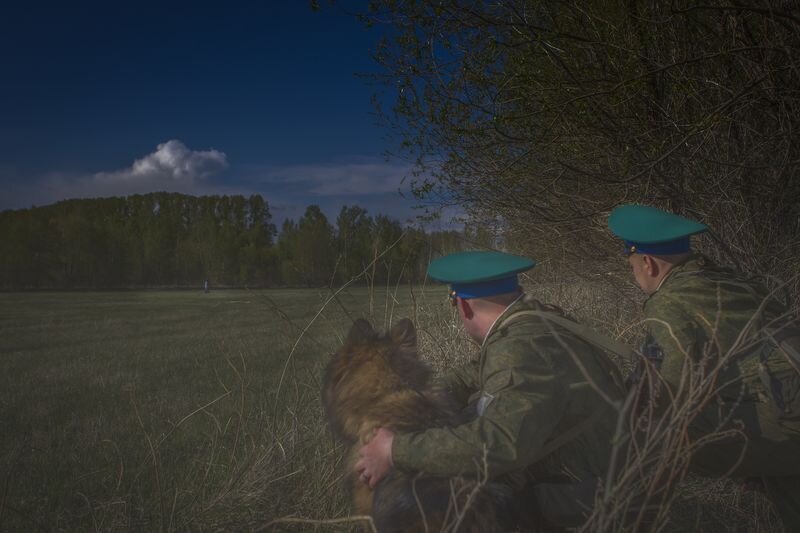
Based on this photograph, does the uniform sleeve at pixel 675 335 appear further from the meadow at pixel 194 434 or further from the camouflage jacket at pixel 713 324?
the meadow at pixel 194 434

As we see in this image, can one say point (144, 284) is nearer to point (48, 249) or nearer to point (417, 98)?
point (48, 249)

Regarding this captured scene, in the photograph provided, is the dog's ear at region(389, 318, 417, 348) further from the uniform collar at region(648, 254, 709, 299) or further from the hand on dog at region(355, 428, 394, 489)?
the uniform collar at region(648, 254, 709, 299)

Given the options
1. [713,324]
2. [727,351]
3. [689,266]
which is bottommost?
[727,351]

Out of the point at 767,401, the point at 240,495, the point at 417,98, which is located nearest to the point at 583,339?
the point at 767,401

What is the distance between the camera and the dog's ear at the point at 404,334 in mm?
2726

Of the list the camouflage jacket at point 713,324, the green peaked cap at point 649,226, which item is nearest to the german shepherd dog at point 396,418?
the camouflage jacket at point 713,324

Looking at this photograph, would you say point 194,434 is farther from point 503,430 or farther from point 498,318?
point 503,430

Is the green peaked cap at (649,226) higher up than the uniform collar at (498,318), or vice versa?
the green peaked cap at (649,226)

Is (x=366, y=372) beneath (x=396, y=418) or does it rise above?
above

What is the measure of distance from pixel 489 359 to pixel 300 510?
208 centimetres

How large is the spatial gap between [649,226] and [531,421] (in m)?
1.68

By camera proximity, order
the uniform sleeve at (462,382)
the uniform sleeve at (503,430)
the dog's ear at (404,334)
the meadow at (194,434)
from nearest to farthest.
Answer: the uniform sleeve at (503,430)
the dog's ear at (404,334)
the uniform sleeve at (462,382)
the meadow at (194,434)

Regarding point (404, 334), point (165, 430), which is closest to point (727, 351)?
point (404, 334)

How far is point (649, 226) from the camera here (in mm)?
3137
